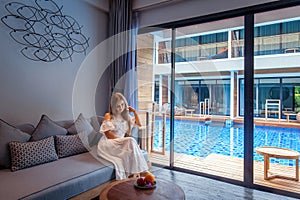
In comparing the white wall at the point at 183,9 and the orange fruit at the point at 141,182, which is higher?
the white wall at the point at 183,9

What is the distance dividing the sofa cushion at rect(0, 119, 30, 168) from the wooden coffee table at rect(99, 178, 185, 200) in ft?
3.59

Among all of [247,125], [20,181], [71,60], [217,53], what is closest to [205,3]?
[217,53]

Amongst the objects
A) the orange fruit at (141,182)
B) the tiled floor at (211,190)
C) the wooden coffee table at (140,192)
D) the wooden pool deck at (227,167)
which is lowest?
the tiled floor at (211,190)

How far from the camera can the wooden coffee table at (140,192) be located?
1528 mm

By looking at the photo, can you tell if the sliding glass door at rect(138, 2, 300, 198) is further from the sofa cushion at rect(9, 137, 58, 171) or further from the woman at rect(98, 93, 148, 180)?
the sofa cushion at rect(9, 137, 58, 171)

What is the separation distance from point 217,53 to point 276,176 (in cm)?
184

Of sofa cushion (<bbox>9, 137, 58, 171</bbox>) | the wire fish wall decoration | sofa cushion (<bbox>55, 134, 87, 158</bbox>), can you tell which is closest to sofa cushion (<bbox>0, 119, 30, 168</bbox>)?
sofa cushion (<bbox>9, 137, 58, 171</bbox>)

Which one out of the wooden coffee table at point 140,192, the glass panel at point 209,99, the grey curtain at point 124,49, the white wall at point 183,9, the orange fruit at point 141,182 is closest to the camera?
the wooden coffee table at point 140,192

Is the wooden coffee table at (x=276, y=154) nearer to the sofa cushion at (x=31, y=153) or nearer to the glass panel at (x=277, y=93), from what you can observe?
the glass panel at (x=277, y=93)

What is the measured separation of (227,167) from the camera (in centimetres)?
301

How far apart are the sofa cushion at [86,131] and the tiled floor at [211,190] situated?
1.11 metres

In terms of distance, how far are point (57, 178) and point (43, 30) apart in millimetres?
1975

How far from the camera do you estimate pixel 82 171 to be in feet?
6.61

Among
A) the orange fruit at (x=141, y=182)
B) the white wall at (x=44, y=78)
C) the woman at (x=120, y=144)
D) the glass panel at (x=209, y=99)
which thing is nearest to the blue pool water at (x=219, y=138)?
the glass panel at (x=209, y=99)
